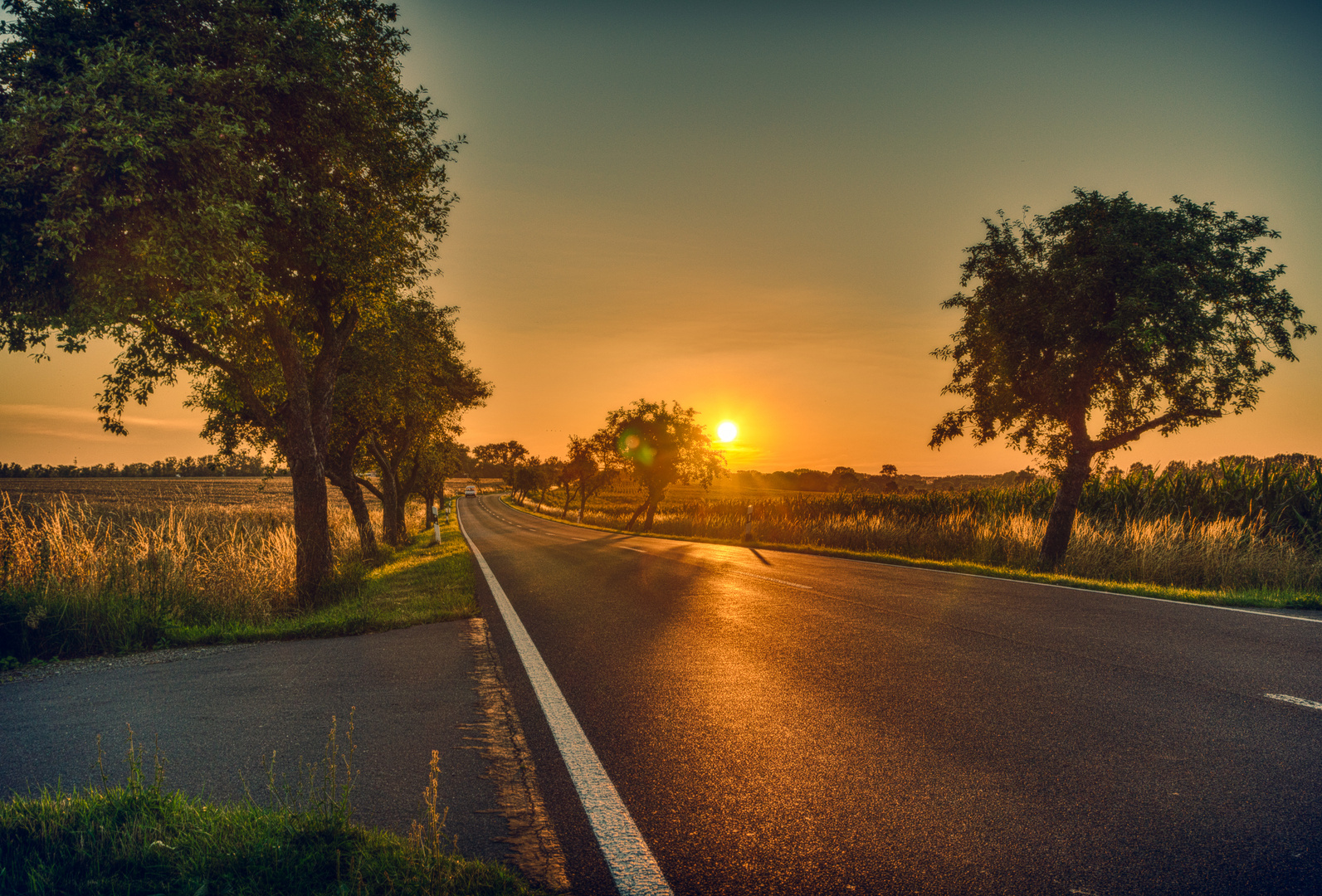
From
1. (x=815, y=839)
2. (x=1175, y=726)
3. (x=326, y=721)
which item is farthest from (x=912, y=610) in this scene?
(x=326, y=721)

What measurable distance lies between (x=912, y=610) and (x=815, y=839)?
229 inches

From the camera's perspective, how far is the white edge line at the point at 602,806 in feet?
8.06

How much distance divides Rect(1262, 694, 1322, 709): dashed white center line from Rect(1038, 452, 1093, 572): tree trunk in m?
10.5

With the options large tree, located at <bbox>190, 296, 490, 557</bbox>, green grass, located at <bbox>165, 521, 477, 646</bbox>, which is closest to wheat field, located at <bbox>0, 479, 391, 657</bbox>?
green grass, located at <bbox>165, 521, 477, 646</bbox>

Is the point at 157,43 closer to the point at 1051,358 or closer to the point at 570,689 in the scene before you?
the point at 570,689

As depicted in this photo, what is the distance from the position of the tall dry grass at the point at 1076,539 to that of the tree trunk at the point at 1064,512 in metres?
0.26

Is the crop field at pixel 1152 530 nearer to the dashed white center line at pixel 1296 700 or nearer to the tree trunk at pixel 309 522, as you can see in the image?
the dashed white center line at pixel 1296 700

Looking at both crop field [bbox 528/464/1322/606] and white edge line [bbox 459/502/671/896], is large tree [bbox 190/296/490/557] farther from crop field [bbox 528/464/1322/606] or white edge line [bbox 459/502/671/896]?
crop field [bbox 528/464/1322/606]

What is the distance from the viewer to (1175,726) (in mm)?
3873

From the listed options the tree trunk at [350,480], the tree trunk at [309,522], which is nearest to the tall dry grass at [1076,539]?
the tree trunk at [309,522]

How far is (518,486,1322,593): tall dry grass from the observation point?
36.3 ft

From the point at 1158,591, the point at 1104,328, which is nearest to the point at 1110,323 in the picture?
the point at 1104,328

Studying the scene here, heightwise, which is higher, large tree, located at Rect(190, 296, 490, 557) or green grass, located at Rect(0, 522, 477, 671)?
large tree, located at Rect(190, 296, 490, 557)

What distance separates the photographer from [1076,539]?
1417 centimetres
